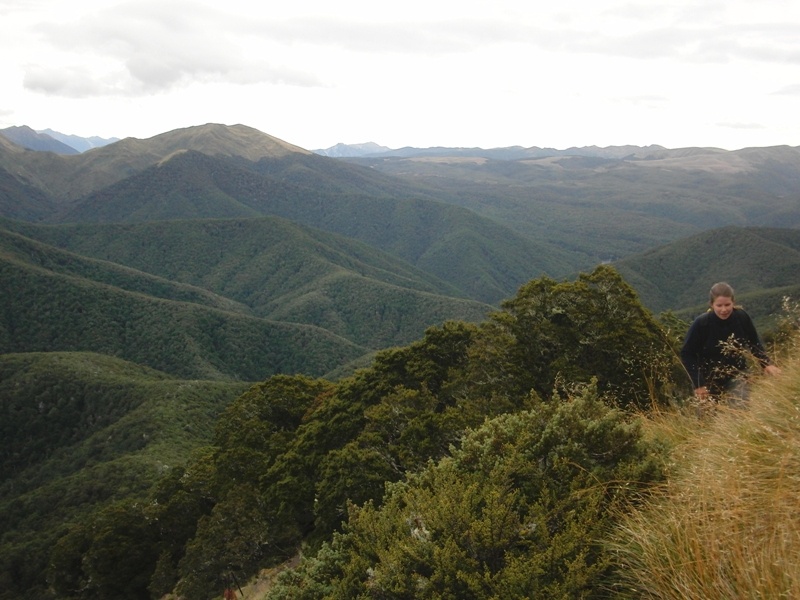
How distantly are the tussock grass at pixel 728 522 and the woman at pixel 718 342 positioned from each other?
9.12ft

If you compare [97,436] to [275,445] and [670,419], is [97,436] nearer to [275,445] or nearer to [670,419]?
[275,445]

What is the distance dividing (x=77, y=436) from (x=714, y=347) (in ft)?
324

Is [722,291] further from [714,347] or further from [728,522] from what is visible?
[728,522]

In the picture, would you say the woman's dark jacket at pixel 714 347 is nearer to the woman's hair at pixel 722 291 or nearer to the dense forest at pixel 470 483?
the woman's hair at pixel 722 291

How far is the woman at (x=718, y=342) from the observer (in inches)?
350

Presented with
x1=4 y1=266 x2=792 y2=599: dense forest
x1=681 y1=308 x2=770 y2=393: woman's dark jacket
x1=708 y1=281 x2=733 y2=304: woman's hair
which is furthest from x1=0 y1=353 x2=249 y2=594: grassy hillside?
x1=708 y1=281 x2=733 y2=304: woman's hair

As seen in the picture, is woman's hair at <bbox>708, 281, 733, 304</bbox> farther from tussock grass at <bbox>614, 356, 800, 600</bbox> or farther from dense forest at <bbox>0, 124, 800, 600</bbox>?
tussock grass at <bbox>614, 356, 800, 600</bbox>

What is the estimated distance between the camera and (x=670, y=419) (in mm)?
8227

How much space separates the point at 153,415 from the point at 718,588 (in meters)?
82.9

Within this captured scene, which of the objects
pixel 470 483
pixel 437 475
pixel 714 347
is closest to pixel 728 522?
pixel 470 483

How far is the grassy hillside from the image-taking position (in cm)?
5634

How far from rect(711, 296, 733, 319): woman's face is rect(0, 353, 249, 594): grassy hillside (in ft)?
180

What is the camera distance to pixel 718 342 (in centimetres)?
893

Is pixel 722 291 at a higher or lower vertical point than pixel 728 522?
higher
